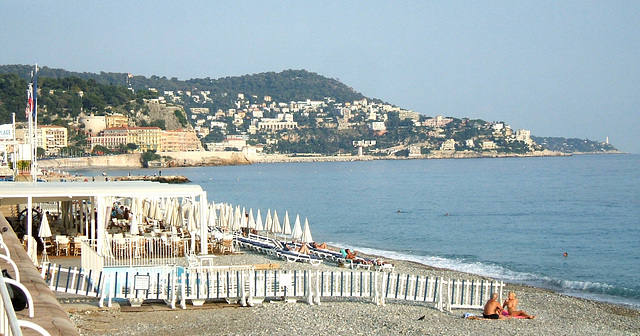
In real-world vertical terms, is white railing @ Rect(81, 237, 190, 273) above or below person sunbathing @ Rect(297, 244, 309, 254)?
above

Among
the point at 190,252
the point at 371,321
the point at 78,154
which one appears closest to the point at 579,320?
the point at 371,321

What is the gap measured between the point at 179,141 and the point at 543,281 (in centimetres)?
15619

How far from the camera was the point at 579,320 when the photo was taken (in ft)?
49.8

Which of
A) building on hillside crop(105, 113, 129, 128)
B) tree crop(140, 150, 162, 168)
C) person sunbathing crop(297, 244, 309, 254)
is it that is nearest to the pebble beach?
person sunbathing crop(297, 244, 309, 254)

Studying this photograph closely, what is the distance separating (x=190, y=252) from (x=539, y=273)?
12082 millimetres

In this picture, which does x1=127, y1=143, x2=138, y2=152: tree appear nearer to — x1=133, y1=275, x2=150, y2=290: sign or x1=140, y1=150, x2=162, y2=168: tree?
x1=140, y1=150, x2=162, y2=168: tree

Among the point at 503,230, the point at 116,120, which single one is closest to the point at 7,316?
the point at 503,230

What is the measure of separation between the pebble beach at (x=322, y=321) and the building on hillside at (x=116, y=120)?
6333 inches

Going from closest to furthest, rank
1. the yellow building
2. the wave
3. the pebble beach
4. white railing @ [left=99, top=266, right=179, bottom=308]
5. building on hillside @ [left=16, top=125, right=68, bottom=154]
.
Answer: the pebble beach → white railing @ [left=99, top=266, right=179, bottom=308] → the wave → building on hillside @ [left=16, top=125, right=68, bottom=154] → the yellow building

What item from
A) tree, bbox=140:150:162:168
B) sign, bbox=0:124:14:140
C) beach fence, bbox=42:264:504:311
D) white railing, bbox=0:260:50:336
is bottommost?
tree, bbox=140:150:162:168

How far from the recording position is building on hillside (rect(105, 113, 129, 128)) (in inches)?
6590

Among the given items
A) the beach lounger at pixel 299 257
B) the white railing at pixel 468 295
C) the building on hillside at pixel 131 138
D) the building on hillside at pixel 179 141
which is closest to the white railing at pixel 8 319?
the white railing at pixel 468 295

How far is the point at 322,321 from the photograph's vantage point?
11625 mm

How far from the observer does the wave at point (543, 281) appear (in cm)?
2021
